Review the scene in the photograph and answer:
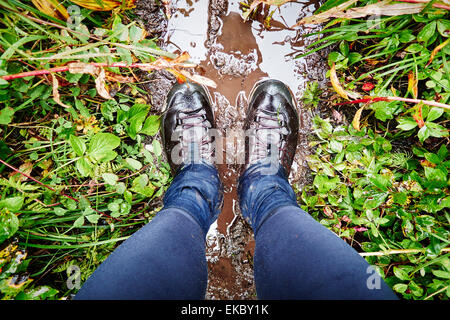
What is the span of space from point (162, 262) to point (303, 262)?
514 mm

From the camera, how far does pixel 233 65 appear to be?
157cm

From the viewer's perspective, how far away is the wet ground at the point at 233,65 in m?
1.54

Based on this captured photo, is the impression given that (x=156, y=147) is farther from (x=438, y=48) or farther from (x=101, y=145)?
(x=438, y=48)

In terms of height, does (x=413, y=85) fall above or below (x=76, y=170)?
above

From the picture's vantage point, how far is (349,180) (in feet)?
4.89

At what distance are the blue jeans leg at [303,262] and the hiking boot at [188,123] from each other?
628 mm

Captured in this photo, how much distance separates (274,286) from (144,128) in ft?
3.73

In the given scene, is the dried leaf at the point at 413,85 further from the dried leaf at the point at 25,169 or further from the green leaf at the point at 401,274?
the dried leaf at the point at 25,169

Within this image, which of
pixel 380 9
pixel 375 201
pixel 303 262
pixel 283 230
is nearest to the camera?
pixel 303 262

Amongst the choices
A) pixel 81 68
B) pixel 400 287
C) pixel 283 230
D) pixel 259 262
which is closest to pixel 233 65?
pixel 81 68

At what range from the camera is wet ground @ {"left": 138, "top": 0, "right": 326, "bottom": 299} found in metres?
1.54

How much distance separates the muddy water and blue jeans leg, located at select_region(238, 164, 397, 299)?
48cm
